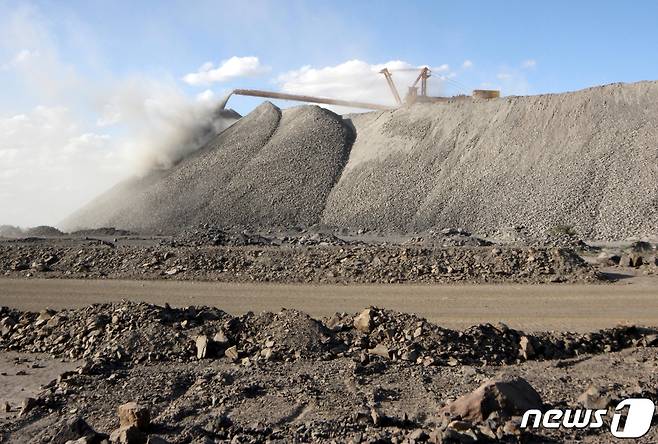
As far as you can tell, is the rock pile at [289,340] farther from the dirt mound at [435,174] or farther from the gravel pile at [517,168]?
the gravel pile at [517,168]

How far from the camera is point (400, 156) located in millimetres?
43531

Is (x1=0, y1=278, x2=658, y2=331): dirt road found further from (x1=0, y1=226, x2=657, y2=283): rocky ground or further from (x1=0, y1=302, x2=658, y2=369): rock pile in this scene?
(x1=0, y1=302, x2=658, y2=369): rock pile

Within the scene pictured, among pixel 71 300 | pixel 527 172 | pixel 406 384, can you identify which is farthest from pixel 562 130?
pixel 406 384

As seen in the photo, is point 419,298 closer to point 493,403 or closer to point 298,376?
point 298,376

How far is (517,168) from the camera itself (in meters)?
38.6

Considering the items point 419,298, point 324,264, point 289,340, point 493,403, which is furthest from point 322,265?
point 493,403

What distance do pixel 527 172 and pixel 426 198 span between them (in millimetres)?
6332

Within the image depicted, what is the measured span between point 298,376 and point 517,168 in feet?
110

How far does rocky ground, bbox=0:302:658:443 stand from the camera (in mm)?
6094

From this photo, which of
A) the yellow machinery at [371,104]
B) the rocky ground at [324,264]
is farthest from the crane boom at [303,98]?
the rocky ground at [324,264]

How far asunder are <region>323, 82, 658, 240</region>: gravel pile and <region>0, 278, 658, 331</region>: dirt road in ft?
52.7

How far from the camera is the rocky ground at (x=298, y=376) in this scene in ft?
20.0

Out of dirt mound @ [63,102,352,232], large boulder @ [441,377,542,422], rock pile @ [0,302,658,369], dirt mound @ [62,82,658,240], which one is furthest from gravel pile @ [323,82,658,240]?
large boulder @ [441,377,542,422]

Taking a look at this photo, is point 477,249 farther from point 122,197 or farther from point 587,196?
point 122,197
